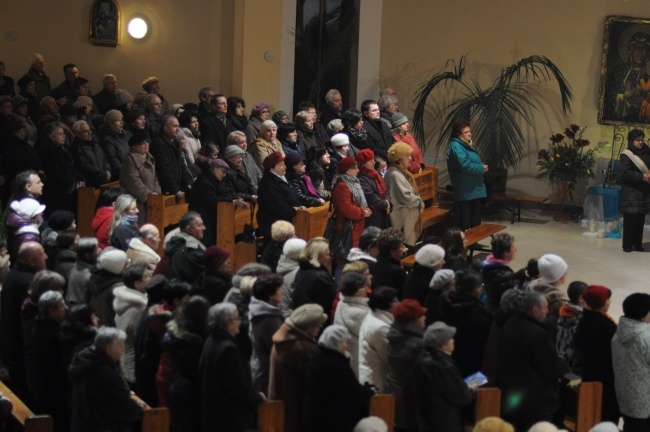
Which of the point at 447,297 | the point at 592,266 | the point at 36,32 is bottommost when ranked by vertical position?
the point at 592,266

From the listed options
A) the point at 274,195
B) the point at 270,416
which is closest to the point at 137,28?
the point at 274,195

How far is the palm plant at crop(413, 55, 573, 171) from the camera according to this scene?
1756 centimetres

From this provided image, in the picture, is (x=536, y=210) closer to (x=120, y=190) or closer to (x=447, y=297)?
(x=120, y=190)

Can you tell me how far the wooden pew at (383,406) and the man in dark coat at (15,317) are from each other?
2836 millimetres

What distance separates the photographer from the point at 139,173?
1202 cm

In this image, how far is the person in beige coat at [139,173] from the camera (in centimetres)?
1192

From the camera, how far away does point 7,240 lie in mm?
11508

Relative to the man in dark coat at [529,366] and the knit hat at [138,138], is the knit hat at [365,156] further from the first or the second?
the man in dark coat at [529,366]

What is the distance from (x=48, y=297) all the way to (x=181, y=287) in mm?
888

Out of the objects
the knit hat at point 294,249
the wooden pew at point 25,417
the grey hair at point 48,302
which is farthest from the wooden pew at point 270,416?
the knit hat at point 294,249

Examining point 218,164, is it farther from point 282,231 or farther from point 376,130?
point 376,130

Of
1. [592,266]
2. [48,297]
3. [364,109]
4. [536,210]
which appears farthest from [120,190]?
[536,210]

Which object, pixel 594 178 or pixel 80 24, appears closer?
pixel 80 24

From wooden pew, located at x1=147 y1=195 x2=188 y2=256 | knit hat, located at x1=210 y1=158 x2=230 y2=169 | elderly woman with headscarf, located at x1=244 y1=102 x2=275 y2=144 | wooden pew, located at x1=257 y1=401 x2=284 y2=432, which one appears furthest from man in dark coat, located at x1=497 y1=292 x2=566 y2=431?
elderly woman with headscarf, located at x1=244 y1=102 x2=275 y2=144
